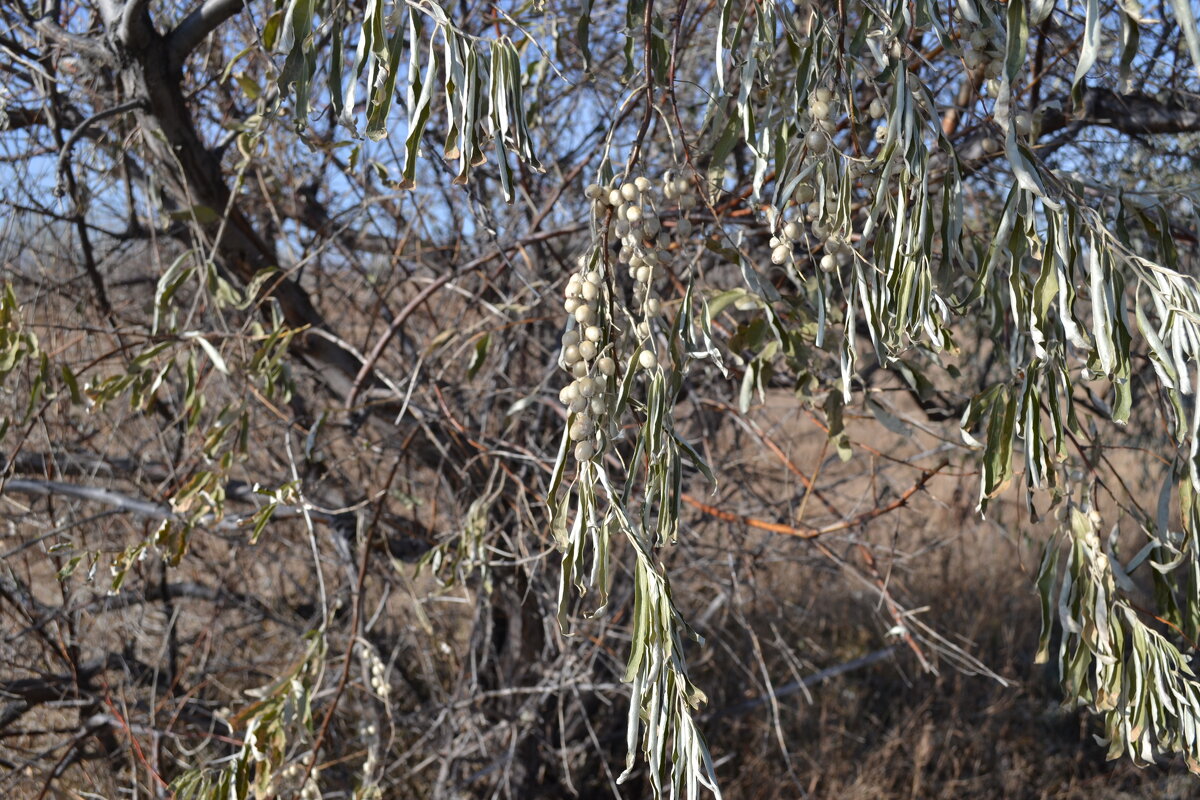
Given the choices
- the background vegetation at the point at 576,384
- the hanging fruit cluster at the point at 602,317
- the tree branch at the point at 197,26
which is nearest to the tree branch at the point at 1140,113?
the background vegetation at the point at 576,384

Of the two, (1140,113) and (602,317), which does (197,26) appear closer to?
(602,317)

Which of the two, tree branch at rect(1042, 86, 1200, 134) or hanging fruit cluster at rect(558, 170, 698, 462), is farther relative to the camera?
tree branch at rect(1042, 86, 1200, 134)

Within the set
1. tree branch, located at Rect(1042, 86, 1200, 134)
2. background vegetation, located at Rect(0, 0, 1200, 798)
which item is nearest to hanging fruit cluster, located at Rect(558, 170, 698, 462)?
background vegetation, located at Rect(0, 0, 1200, 798)

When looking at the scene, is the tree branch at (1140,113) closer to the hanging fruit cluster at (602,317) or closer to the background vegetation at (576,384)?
the background vegetation at (576,384)

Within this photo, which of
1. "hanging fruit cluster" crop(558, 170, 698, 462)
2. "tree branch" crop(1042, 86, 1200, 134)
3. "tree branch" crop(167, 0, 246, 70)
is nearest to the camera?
"hanging fruit cluster" crop(558, 170, 698, 462)

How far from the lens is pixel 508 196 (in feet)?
3.34

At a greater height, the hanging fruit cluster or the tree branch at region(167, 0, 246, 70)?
the tree branch at region(167, 0, 246, 70)

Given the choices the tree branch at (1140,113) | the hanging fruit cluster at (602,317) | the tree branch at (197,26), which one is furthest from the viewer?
the tree branch at (1140,113)

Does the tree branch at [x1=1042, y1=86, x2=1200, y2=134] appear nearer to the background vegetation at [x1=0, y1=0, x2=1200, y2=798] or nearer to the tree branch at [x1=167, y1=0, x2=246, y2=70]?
the background vegetation at [x1=0, y1=0, x2=1200, y2=798]

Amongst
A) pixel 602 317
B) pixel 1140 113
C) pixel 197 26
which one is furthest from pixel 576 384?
pixel 1140 113

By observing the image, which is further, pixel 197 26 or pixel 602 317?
pixel 197 26

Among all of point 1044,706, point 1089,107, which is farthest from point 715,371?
point 1044,706

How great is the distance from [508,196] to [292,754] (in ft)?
4.80

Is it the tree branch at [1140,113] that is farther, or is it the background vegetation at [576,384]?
the tree branch at [1140,113]
